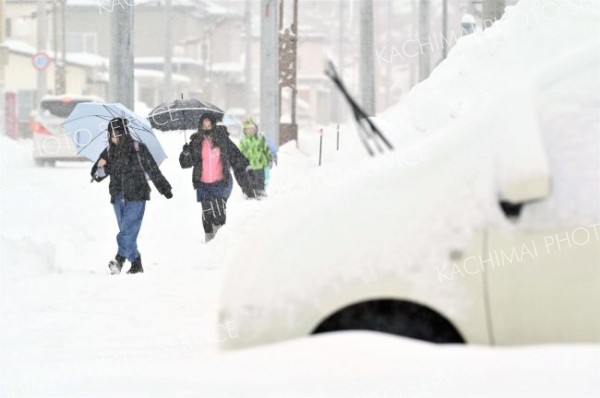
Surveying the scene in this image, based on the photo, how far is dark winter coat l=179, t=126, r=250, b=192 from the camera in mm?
12672

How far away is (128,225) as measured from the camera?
10.7 meters

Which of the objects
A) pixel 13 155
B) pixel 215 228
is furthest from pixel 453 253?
pixel 13 155

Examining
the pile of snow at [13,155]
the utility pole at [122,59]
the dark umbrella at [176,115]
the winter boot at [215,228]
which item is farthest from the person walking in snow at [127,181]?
the pile of snow at [13,155]

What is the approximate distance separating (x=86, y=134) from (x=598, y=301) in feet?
28.2

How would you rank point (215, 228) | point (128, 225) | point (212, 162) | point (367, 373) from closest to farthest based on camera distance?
1. point (367, 373)
2. point (128, 225)
3. point (212, 162)
4. point (215, 228)

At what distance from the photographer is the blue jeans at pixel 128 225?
10.7 m

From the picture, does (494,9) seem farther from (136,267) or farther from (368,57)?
(368,57)

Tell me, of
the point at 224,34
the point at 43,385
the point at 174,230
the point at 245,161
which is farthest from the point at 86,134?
the point at 224,34

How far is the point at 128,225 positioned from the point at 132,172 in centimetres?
52

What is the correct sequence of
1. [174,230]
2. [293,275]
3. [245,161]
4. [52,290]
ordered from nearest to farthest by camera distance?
[293,275], [52,290], [245,161], [174,230]

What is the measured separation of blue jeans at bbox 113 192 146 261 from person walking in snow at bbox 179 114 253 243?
187 centimetres

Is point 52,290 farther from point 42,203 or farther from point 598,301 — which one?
point 42,203

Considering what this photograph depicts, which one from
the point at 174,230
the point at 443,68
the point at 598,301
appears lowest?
the point at 174,230

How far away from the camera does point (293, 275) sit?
4289mm
